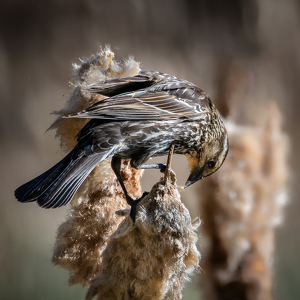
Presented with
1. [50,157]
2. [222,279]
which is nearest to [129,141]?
[50,157]

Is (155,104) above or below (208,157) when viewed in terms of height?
above

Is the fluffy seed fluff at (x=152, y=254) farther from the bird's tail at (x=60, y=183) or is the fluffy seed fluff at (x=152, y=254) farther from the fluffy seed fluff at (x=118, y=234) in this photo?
the bird's tail at (x=60, y=183)

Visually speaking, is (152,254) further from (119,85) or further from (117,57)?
(117,57)

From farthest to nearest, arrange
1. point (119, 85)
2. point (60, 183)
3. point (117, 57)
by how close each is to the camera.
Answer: point (117, 57), point (119, 85), point (60, 183)

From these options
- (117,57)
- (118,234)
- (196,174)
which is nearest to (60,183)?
(118,234)

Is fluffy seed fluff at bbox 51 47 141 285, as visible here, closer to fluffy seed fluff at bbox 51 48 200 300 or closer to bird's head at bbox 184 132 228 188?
fluffy seed fluff at bbox 51 48 200 300

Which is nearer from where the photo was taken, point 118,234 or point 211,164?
point 118,234

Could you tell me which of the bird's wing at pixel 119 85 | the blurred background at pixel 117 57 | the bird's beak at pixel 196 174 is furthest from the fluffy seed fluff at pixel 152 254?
the blurred background at pixel 117 57
